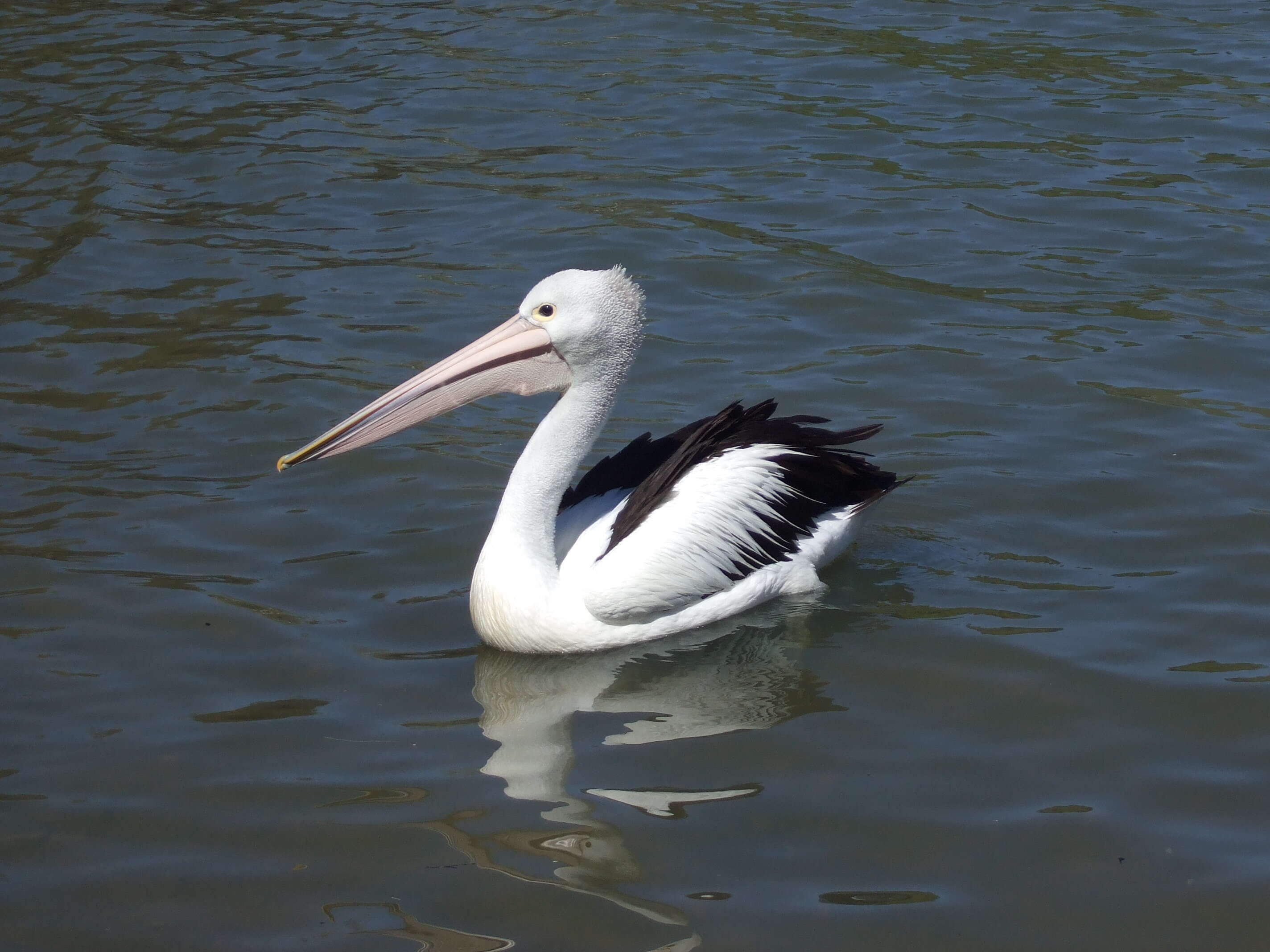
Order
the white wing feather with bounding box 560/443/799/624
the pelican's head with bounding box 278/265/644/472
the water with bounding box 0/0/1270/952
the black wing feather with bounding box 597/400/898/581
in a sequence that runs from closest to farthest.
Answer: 1. the water with bounding box 0/0/1270/952
2. the white wing feather with bounding box 560/443/799/624
3. the pelican's head with bounding box 278/265/644/472
4. the black wing feather with bounding box 597/400/898/581

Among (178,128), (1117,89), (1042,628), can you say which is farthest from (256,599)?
(1117,89)

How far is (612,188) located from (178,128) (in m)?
2.85

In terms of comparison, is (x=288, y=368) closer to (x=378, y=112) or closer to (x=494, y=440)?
(x=494, y=440)

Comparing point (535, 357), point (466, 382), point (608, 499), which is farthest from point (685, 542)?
point (466, 382)

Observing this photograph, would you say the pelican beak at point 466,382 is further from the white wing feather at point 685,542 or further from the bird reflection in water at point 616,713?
the bird reflection in water at point 616,713

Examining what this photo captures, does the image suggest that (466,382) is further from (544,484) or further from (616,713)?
(616,713)

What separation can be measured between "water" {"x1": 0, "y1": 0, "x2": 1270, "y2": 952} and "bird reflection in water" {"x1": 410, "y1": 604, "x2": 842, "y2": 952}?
2cm

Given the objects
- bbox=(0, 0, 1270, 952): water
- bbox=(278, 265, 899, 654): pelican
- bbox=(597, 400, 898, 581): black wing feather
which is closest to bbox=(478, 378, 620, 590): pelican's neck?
bbox=(278, 265, 899, 654): pelican

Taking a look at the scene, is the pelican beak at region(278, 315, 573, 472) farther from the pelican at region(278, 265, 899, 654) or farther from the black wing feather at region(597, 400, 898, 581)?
the black wing feather at region(597, 400, 898, 581)

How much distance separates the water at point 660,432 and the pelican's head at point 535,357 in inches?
22.5

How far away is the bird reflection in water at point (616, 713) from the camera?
3270 millimetres

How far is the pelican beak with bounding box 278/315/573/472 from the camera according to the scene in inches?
169

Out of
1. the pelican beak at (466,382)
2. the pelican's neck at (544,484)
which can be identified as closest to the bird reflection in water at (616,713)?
the pelican's neck at (544,484)

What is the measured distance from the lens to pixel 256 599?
176 inches
